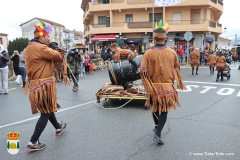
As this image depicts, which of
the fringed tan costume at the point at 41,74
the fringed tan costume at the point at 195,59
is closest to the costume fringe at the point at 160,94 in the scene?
the fringed tan costume at the point at 41,74

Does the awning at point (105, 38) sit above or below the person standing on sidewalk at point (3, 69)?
above

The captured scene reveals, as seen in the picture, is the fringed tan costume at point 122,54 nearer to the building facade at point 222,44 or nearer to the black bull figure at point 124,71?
the black bull figure at point 124,71

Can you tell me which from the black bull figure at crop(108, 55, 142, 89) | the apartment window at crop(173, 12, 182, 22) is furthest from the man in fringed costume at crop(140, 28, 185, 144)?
the apartment window at crop(173, 12, 182, 22)

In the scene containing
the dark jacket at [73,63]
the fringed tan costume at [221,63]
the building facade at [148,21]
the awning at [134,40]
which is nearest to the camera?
the dark jacket at [73,63]

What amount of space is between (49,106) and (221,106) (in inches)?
190

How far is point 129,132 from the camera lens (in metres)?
4.76


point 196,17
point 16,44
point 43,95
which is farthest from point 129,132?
point 16,44

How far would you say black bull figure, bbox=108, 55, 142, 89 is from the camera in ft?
21.7

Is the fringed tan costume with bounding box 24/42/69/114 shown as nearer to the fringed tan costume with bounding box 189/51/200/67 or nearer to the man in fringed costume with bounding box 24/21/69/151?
the man in fringed costume with bounding box 24/21/69/151

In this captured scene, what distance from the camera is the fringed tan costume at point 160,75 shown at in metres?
3.99

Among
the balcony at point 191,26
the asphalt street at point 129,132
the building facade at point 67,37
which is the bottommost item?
the asphalt street at point 129,132

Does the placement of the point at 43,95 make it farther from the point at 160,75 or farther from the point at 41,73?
the point at 160,75

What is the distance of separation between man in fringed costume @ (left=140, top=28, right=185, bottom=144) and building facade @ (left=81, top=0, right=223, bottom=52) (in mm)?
25424

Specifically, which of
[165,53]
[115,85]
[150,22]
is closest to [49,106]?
[165,53]
